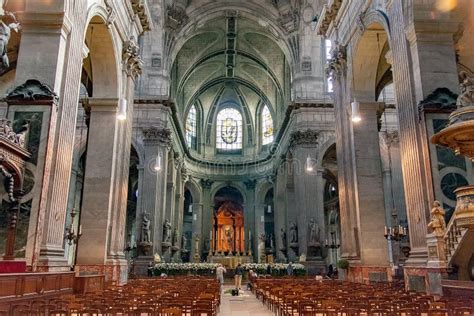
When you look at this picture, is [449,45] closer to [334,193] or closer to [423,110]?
[423,110]

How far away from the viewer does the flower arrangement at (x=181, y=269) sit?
24141 mm

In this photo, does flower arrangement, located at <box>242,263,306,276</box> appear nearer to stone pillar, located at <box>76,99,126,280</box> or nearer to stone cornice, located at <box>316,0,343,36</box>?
stone pillar, located at <box>76,99,126,280</box>

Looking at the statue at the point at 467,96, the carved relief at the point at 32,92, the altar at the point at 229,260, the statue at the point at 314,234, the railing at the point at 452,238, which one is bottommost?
the altar at the point at 229,260

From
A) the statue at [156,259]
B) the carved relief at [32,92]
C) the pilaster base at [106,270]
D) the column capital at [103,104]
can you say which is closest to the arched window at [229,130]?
the statue at [156,259]

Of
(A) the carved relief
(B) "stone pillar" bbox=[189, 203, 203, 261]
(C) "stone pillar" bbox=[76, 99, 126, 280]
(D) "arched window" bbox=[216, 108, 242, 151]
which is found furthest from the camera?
(D) "arched window" bbox=[216, 108, 242, 151]

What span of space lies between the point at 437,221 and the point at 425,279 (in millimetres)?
1471

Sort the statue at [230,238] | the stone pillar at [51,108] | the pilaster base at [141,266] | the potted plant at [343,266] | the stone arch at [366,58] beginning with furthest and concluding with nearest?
the statue at [230,238] < the pilaster base at [141,266] < the potted plant at [343,266] < the stone arch at [366,58] < the stone pillar at [51,108]

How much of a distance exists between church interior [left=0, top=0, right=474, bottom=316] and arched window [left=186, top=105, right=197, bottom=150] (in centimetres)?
730

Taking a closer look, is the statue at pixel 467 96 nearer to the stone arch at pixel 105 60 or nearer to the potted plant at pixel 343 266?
the potted plant at pixel 343 266

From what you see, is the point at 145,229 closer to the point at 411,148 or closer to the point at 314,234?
the point at 314,234

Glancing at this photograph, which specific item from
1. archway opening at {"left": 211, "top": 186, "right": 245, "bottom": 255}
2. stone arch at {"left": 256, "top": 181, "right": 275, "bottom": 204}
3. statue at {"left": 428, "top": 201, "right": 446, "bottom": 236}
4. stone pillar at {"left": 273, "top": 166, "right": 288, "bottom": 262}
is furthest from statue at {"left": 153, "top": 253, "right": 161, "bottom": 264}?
statue at {"left": 428, "top": 201, "right": 446, "bottom": 236}

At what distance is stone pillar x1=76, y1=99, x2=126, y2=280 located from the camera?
13664mm

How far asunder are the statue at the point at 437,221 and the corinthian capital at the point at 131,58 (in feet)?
40.0

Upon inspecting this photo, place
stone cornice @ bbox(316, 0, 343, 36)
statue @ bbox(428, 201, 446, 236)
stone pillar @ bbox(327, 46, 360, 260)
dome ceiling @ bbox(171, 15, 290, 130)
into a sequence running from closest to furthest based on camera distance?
statue @ bbox(428, 201, 446, 236)
stone pillar @ bbox(327, 46, 360, 260)
stone cornice @ bbox(316, 0, 343, 36)
dome ceiling @ bbox(171, 15, 290, 130)
